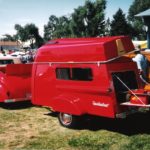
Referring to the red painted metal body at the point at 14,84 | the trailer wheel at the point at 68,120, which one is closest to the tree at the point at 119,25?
the red painted metal body at the point at 14,84

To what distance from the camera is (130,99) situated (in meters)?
8.41

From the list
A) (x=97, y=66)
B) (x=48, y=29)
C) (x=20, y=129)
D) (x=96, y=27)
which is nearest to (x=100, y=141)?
(x=97, y=66)

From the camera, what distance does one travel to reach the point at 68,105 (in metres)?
9.01

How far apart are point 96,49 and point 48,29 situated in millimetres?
151458

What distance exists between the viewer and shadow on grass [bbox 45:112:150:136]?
884 cm

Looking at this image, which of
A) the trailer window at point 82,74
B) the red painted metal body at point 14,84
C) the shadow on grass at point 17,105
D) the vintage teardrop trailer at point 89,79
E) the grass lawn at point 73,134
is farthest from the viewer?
the shadow on grass at point 17,105

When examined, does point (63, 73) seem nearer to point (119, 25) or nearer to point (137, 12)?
point (119, 25)

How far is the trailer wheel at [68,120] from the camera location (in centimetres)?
916

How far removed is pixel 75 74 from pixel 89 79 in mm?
558

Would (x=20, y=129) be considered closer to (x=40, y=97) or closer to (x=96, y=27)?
(x=40, y=97)

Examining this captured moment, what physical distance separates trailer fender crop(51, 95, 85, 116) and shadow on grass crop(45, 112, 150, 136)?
58 centimetres

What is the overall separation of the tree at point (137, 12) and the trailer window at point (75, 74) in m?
92.1

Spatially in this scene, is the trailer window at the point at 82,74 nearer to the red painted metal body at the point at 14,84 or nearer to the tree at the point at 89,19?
the red painted metal body at the point at 14,84

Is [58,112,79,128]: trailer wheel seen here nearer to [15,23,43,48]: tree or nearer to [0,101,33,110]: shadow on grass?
[0,101,33,110]: shadow on grass
